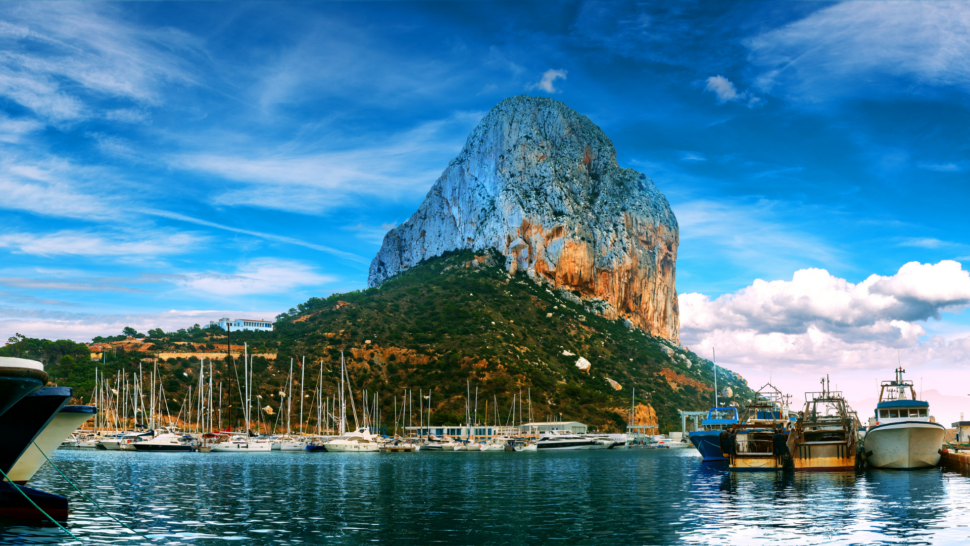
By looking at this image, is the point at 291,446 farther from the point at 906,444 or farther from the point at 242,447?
the point at 906,444

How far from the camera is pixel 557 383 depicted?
436ft

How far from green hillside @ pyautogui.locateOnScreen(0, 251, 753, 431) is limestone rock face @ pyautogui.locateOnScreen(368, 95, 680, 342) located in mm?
6921

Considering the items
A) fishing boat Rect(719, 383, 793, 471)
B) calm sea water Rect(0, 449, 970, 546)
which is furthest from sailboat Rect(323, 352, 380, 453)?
fishing boat Rect(719, 383, 793, 471)

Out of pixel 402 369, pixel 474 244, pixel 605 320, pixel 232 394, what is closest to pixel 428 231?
pixel 474 244

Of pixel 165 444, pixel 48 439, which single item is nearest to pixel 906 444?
pixel 48 439

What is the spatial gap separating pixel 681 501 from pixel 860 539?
12.1m

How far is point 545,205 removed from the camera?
172 m

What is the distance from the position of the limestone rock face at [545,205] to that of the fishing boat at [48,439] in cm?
14248

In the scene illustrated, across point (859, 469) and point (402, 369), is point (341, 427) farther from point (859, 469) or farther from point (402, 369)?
point (859, 469)

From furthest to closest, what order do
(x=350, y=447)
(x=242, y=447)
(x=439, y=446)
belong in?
(x=439, y=446) → (x=350, y=447) → (x=242, y=447)

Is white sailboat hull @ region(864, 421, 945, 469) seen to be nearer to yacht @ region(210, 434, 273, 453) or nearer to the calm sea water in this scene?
the calm sea water

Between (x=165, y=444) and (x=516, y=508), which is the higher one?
(x=516, y=508)

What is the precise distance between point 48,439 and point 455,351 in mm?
103627

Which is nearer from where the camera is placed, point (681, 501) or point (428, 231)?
point (681, 501)
